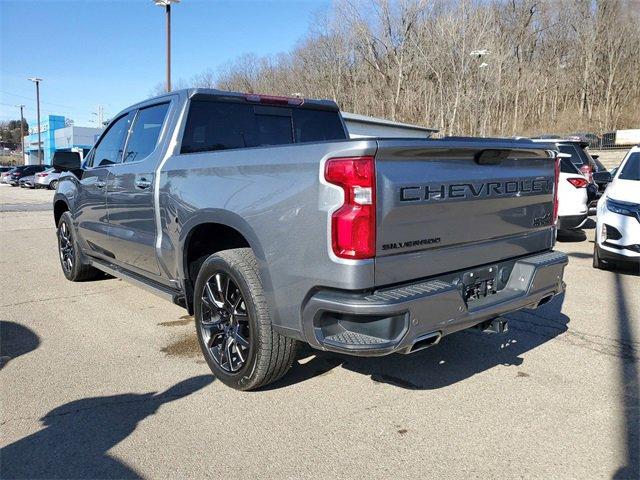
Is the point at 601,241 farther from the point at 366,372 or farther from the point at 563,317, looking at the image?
the point at 366,372

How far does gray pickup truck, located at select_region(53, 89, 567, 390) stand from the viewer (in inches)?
111

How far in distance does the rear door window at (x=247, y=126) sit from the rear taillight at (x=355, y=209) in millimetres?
2053

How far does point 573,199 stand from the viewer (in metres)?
9.82

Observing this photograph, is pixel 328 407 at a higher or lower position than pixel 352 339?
lower

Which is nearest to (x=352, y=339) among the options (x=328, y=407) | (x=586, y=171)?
(x=328, y=407)

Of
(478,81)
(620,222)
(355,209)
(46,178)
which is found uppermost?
(478,81)

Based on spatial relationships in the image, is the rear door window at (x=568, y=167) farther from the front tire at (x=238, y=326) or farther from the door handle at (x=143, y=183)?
the front tire at (x=238, y=326)

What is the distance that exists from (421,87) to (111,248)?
3276cm

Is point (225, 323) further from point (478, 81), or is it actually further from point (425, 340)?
point (478, 81)

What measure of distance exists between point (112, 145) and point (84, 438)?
347 centimetres

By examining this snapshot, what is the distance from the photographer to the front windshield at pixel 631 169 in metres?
7.30

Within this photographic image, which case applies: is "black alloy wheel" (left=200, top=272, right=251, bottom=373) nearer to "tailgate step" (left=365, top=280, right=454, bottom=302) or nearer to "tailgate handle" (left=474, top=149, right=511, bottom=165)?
"tailgate step" (left=365, top=280, right=454, bottom=302)

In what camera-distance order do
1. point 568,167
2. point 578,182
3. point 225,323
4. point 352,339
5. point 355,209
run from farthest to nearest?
point 568,167
point 578,182
point 225,323
point 352,339
point 355,209

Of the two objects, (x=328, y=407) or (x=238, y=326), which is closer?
(x=328, y=407)
